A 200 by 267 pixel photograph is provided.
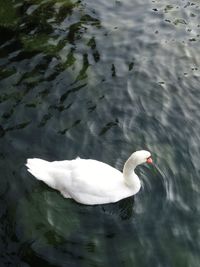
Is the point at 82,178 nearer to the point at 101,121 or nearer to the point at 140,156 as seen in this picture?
the point at 140,156

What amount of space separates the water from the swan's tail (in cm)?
34

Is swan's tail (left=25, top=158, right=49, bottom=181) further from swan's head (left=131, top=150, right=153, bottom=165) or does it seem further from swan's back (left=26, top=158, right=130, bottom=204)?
swan's head (left=131, top=150, right=153, bottom=165)

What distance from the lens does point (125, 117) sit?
38.4 ft

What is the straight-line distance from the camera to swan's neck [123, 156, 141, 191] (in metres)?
9.53

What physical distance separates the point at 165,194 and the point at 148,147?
4.71 ft

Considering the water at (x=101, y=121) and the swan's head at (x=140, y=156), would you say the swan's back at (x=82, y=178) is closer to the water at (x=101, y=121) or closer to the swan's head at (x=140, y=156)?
the water at (x=101, y=121)

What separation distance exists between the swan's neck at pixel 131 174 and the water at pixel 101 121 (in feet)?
1.40

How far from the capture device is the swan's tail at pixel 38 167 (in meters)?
9.70

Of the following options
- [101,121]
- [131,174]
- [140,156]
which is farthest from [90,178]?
[101,121]

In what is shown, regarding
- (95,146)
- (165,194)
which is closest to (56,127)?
(95,146)

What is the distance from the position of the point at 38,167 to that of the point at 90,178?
1.07 meters

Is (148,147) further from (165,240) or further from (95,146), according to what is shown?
(165,240)

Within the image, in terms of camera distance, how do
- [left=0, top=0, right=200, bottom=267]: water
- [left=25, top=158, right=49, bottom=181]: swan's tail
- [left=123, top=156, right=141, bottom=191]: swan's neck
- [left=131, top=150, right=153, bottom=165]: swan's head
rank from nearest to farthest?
[left=0, top=0, right=200, bottom=267]: water → [left=131, top=150, right=153, bottom=165]: swan's head → [left=123, top=156, right=141, bottom=191]: swan's neck → [left=25, top=158, right=49, bottom=181]: swan's tail

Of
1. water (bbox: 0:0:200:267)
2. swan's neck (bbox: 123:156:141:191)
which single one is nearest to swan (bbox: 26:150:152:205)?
swan's neck (bbox: 123:156:141:191)
